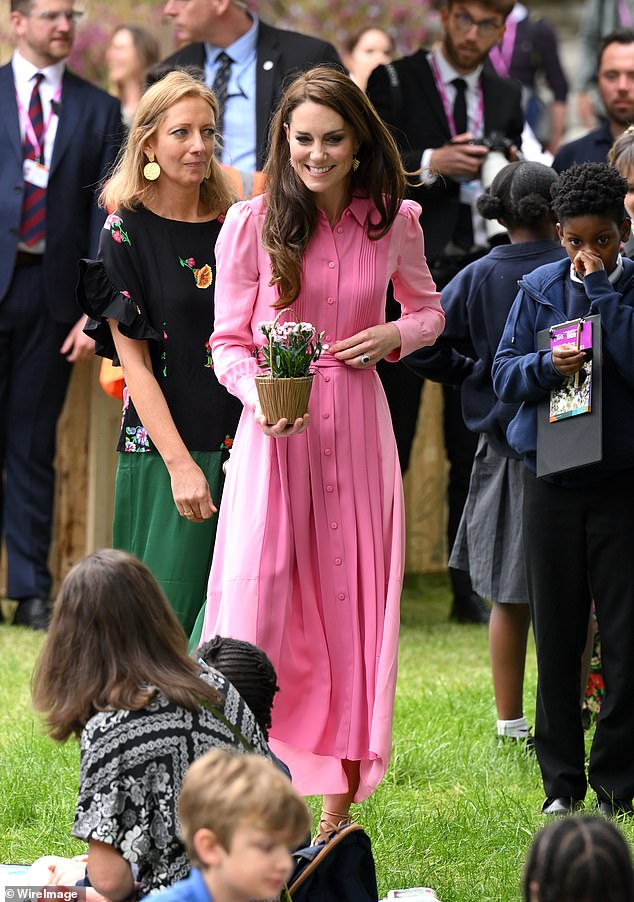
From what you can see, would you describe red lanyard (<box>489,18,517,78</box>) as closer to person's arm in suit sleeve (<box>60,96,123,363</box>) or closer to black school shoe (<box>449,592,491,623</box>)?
person's arm in suit sleeve (<box>60,96,123,363</box>)

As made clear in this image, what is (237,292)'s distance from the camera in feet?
14.3

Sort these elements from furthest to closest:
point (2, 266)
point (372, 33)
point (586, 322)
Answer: point (372, 33) → point (2, 266) → point (586, 322)

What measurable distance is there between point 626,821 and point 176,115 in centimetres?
244

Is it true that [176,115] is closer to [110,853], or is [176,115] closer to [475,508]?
[475,508]

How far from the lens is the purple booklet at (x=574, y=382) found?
424 centimetres

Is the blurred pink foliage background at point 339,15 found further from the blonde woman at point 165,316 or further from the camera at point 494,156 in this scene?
the blonde woman at point 165,316

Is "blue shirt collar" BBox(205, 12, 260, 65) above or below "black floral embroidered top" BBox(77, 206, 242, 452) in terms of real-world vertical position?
above

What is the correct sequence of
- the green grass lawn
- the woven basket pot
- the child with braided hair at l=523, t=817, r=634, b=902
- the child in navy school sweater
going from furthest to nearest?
1. the child in navy school sweater
2. the green grass lawn
3. the woven basket pot
4. the child with braided hair at l=523, t=817, r=634, b=902

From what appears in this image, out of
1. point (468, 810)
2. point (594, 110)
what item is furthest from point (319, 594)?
point (594, 110)

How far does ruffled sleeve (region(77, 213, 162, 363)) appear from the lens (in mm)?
4824

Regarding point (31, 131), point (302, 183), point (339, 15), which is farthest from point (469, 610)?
point (339, 15)

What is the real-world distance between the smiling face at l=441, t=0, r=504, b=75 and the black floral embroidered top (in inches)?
104

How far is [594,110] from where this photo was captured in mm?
10680

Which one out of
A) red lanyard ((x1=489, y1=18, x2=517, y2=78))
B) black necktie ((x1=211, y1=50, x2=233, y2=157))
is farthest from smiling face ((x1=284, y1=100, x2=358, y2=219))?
red lanyard ((x1=489, y1=18, x2=517, y2=78))
